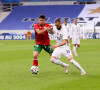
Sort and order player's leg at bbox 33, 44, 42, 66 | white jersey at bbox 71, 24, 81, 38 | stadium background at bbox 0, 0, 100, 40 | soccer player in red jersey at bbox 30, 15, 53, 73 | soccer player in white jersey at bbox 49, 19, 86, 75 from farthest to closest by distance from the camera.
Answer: stadium background at bbox 0, 0, 100, 40 → white jersey at bbox 71, 24, 81, 38 → player's leg at bbox 33, 44, 42, 66 → soccer player in red jersey at bbox 30, 15, 53, 73 → soccer player in white jersey at bbox 49, 19, 86, 75

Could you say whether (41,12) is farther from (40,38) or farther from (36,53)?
(36,53)

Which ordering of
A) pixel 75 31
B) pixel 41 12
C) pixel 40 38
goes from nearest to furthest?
1. pixel 40 38
2. pixel 75 31
3. pixel 41 12

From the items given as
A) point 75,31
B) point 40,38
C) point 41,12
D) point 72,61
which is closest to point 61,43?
point 72,61

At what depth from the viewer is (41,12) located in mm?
→ 72562

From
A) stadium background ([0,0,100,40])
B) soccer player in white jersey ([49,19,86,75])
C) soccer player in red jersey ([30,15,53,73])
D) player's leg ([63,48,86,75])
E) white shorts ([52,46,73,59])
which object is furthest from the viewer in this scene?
stadium background ([0,0,100,40])

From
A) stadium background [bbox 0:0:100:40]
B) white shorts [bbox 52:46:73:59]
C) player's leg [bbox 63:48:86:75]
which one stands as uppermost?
stadium background [bbox 0:0:100:40]

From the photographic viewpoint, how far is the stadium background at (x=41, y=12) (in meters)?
68.4

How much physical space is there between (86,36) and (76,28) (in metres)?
34.4

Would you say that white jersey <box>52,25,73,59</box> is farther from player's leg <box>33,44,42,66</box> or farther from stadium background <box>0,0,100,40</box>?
stadium background <box>0,0,100,40</box>

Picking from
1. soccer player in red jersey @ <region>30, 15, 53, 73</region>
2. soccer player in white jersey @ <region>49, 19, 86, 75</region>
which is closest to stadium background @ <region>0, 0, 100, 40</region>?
soccer player in red jersey @ <region>30, 15, 53, 73</region>

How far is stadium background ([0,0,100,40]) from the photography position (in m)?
68.4

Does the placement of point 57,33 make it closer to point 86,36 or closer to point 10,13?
point 86,36

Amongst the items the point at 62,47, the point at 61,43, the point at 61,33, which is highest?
the point at 61,33

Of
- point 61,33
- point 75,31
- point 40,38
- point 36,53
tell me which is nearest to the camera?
point 61,33
